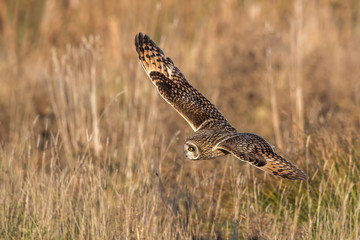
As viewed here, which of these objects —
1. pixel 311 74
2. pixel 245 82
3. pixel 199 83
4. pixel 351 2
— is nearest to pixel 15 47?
pixel 199 83

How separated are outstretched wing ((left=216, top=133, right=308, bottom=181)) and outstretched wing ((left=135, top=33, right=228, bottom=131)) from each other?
0.61m

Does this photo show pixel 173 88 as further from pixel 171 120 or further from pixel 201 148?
pixel 171 120

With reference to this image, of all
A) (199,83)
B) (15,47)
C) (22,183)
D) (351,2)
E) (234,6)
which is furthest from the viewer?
(351,2)

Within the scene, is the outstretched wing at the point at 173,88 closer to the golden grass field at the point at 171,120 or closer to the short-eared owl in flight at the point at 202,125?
the short-eared owl in flight at the point at 202,125

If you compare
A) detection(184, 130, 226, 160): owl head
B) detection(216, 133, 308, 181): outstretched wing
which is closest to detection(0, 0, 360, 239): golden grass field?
detection(184, 130, 226, 160): owl head

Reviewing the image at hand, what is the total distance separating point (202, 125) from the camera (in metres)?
4.84

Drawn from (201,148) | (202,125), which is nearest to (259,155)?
(201,148)

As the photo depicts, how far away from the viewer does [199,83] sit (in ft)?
27.0

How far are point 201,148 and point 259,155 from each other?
1.64 feet

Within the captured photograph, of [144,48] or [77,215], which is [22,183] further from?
[144,48]

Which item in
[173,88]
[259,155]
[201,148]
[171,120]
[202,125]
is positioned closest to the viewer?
[259,155]

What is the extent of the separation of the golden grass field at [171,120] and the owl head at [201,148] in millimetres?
142

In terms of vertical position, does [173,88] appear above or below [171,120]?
below

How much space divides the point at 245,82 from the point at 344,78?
139cm
